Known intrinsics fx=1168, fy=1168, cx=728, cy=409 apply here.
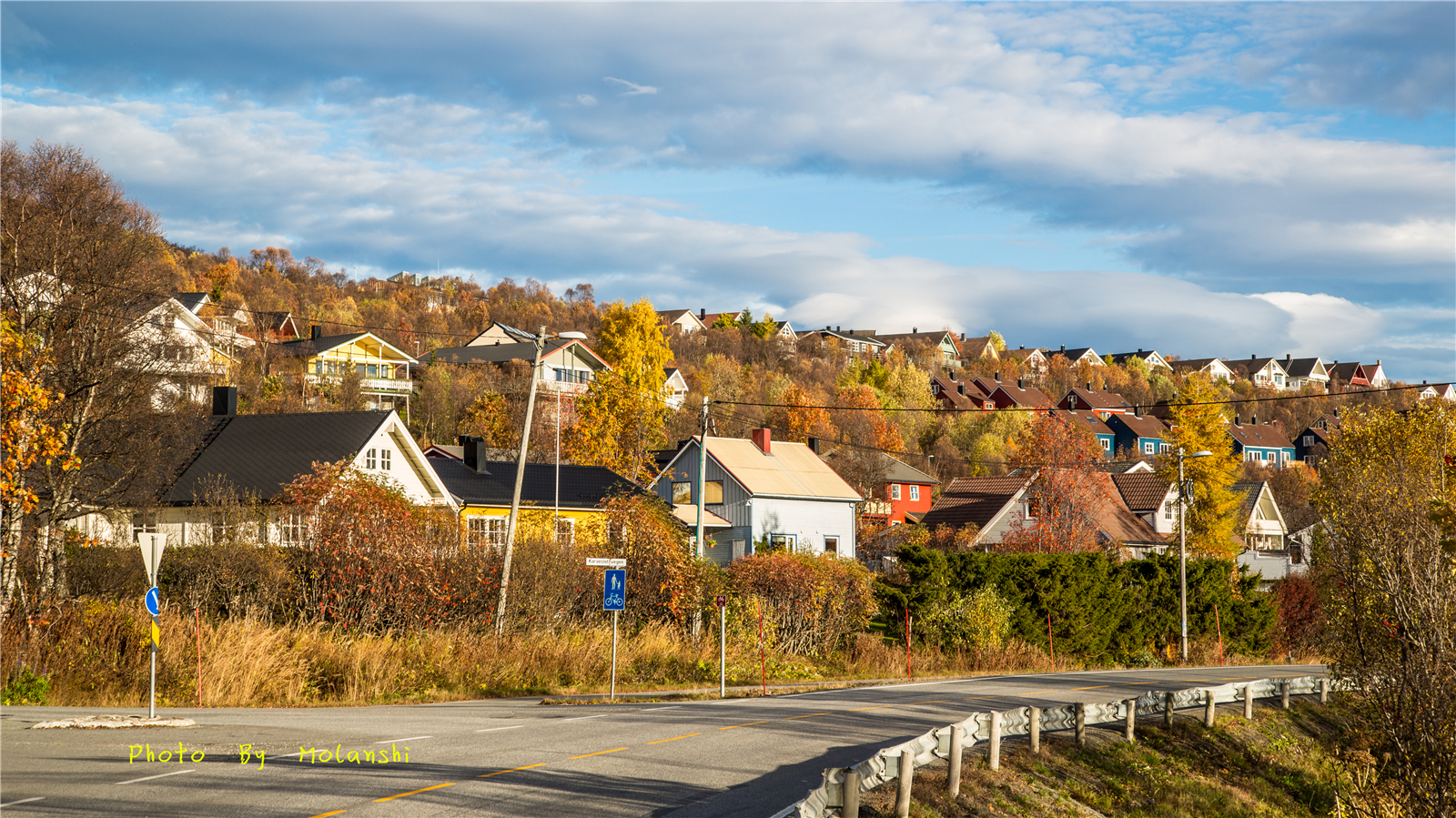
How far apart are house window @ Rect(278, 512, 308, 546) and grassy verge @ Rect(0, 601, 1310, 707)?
2.71 metres

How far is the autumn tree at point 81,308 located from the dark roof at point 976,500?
45597 millimetres

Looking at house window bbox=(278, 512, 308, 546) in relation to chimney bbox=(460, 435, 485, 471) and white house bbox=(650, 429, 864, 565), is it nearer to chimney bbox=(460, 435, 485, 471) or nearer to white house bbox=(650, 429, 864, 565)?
chimney bbox=(460, 435, 485, 471)

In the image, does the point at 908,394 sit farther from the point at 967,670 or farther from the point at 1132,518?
the point at 967,670

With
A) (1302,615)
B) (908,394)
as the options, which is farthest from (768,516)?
(908,394)

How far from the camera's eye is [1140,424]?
134 meters

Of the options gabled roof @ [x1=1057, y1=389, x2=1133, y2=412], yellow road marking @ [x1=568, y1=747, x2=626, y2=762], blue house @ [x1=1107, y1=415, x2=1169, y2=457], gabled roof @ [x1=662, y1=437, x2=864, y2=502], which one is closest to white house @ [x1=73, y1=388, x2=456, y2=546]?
gabled roof @ [x1=662, y1=437, x2=864, y2=502]

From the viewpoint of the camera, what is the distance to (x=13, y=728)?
14828 mm

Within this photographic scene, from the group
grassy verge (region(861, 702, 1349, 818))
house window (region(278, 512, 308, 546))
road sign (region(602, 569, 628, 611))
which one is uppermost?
house window (region(278, 512, 308, 546))

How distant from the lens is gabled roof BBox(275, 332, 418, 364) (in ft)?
262

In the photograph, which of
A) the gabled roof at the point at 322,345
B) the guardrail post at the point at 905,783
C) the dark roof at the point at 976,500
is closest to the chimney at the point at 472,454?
the dark roof at the point at 976,500

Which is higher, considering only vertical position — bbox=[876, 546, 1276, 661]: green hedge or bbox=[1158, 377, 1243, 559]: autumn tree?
bbox=[1158, 377, 1243, 559]: autumn tree

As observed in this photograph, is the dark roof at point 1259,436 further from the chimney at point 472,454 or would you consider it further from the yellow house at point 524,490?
the chimney at point 472,454

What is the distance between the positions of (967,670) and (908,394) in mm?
77740

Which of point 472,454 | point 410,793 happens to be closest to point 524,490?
point 472,454
